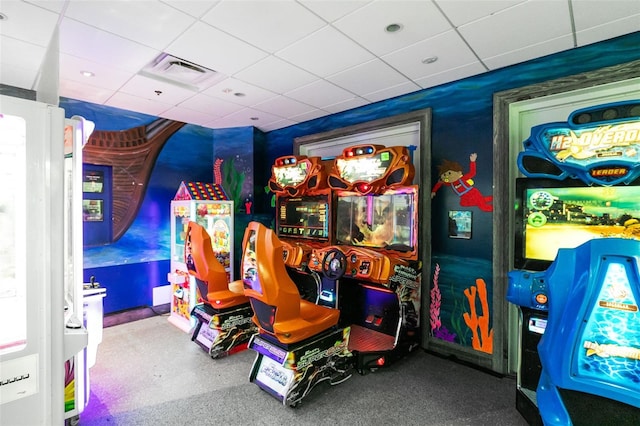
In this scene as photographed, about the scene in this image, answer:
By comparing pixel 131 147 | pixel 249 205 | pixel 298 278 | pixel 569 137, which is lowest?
pixel 298 278

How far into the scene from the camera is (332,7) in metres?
2.20

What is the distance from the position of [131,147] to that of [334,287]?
3521 millimetres

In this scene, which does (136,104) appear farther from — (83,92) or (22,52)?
(22,52)

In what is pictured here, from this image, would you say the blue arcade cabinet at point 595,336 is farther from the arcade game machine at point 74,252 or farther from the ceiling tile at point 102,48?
the ceiling tile at point 102,48

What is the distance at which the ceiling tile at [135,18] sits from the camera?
85.7 inches

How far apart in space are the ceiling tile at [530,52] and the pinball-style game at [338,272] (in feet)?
3.74

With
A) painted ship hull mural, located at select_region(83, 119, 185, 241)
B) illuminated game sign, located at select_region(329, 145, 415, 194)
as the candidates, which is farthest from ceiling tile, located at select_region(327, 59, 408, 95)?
painted ship hull mural, located at select_region(83, 119, 185, 241)

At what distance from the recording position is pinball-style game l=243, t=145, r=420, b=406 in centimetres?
260

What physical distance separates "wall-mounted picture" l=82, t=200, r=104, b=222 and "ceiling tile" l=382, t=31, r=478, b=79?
4.07 m

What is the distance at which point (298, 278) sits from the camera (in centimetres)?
440

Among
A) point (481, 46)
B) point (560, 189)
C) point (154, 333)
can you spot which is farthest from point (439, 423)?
point (154, 333)

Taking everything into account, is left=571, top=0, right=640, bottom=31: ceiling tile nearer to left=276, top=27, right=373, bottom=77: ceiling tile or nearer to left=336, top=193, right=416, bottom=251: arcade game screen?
left=276, top=27, right=373, bottom=77: ceiling tile

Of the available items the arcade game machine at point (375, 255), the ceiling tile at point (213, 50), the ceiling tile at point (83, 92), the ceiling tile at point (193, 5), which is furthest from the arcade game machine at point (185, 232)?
the ceiling tile at point (193, 5)

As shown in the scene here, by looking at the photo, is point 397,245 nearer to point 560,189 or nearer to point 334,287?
point 334,287
